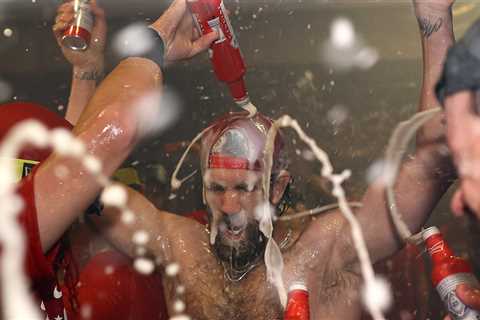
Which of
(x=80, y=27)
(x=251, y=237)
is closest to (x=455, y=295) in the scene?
(x=251, y=237)

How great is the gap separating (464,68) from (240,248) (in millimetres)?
612

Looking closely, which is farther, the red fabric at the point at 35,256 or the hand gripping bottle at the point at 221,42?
the hand gripping bottle at the point at 221,42

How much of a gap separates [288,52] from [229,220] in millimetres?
505

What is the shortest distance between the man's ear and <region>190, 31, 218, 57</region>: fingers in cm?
28

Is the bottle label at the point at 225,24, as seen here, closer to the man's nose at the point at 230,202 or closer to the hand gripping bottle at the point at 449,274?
the man's nose at the point at 230,202

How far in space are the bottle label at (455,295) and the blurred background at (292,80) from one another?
18cm

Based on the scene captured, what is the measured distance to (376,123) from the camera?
1343 mm

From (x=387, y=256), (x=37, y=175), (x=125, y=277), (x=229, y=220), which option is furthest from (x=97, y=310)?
(x=387, y=256)

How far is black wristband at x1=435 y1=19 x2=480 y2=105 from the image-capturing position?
565 mm

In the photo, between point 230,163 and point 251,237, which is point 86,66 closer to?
point 230,163

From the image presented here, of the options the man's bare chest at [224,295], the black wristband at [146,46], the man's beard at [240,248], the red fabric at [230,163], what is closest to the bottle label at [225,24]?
the black wristband at [146,46]

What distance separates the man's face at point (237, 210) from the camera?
3.50ft

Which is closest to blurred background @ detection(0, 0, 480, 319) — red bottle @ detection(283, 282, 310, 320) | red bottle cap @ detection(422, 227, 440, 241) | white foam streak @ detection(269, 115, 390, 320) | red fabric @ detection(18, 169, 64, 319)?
white foam streak @ detection(269, 115, 390, 320)

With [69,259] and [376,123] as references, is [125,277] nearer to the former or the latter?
[69,259]
